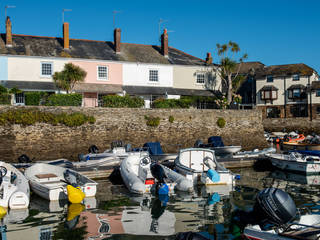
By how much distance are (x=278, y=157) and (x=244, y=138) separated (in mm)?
10043

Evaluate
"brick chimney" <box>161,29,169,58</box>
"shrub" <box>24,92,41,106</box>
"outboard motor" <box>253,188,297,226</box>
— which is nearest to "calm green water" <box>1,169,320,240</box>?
"outboard motor" <box>253,188,297,226</box>

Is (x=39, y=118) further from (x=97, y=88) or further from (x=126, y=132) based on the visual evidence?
(x=97, y=88)

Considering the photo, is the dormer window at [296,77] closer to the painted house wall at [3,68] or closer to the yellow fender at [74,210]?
the painted house wall at [3,68]

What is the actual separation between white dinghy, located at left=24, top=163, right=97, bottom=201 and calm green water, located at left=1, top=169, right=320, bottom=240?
364mm

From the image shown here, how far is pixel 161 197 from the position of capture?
47.1ft

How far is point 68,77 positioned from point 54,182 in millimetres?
18423

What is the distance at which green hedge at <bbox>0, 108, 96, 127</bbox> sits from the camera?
77.0ft

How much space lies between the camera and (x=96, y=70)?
35188mm

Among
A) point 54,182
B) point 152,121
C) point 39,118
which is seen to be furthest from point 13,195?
point 152,121

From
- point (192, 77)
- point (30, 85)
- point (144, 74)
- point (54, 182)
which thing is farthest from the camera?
point (192, 77)

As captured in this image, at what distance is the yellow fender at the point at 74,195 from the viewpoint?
1327cm

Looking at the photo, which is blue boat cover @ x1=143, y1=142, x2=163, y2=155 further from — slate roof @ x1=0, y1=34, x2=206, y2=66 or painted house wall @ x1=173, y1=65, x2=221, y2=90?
painted house wall @ x1=173, y1=65, x2=221, y2=90

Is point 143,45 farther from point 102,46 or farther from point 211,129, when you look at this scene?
point 211,129

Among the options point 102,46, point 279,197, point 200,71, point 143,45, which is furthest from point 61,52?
point 279,197
